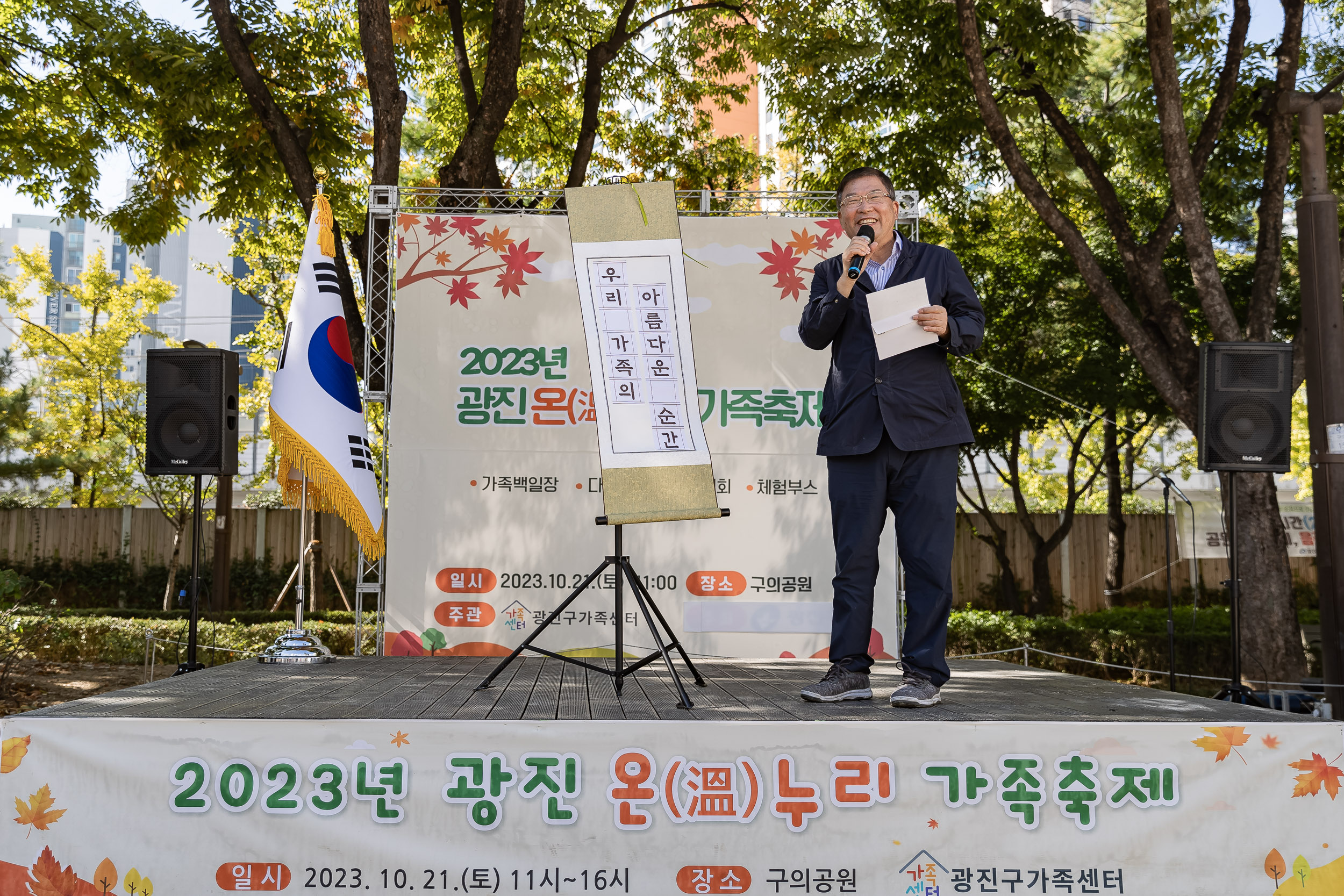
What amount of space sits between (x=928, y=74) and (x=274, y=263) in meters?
9.64

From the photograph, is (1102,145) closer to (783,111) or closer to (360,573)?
(783,111)

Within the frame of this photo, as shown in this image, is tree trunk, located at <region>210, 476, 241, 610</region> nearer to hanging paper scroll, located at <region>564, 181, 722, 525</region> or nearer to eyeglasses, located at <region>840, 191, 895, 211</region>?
hanging paper scroll, located at <region>564, 181, 722, 525</region>

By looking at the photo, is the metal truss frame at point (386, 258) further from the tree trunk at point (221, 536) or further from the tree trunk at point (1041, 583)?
the tree trunk at point (1041, 583)

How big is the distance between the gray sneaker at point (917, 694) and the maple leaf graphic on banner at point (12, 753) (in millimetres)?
2089

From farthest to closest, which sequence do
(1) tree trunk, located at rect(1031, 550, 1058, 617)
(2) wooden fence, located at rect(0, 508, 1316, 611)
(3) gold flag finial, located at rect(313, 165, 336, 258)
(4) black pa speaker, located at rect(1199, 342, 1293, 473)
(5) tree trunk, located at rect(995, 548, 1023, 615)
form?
(2) wooden fence, located at rect(0, 508, 1316, 611) → (5) tree trunk, located at rect(995, 548, 1023, 615) → (1) tree trunk, located at rect(1031, 550, 1058, 617) → (3) gold flag finial, located at rect(313, 165, 336, 258) → (4) black pa speaker, located at rect(1199, 342, 1293, 473)

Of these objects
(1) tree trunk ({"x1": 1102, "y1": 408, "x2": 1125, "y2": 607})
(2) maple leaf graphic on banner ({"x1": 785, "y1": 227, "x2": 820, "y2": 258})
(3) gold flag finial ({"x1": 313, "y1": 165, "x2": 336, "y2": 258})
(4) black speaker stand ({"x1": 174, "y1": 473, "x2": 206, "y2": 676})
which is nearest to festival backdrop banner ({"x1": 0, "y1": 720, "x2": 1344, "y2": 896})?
(4) black speaker stand ({"x1": 174, "y1": 473, "x2": 206, "y2": 676})

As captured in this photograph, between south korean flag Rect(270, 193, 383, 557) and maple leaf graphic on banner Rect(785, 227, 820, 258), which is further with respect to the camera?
maple leaf graphic on banner Rect(785, 227, 820, 258)

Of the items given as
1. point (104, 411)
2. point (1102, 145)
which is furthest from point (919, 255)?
point (104, 411)

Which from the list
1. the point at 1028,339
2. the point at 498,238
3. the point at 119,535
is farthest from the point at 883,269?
the point at 119,535

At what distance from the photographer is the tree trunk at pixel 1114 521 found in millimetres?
11711

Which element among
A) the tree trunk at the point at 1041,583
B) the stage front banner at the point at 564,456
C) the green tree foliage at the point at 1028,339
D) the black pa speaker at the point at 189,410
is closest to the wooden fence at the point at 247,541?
the tree trunk at the point at 1041,583

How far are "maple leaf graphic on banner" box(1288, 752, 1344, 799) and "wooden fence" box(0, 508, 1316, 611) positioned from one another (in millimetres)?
12042

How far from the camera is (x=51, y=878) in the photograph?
208 centimetres

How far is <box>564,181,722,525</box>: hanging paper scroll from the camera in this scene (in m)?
2.94
